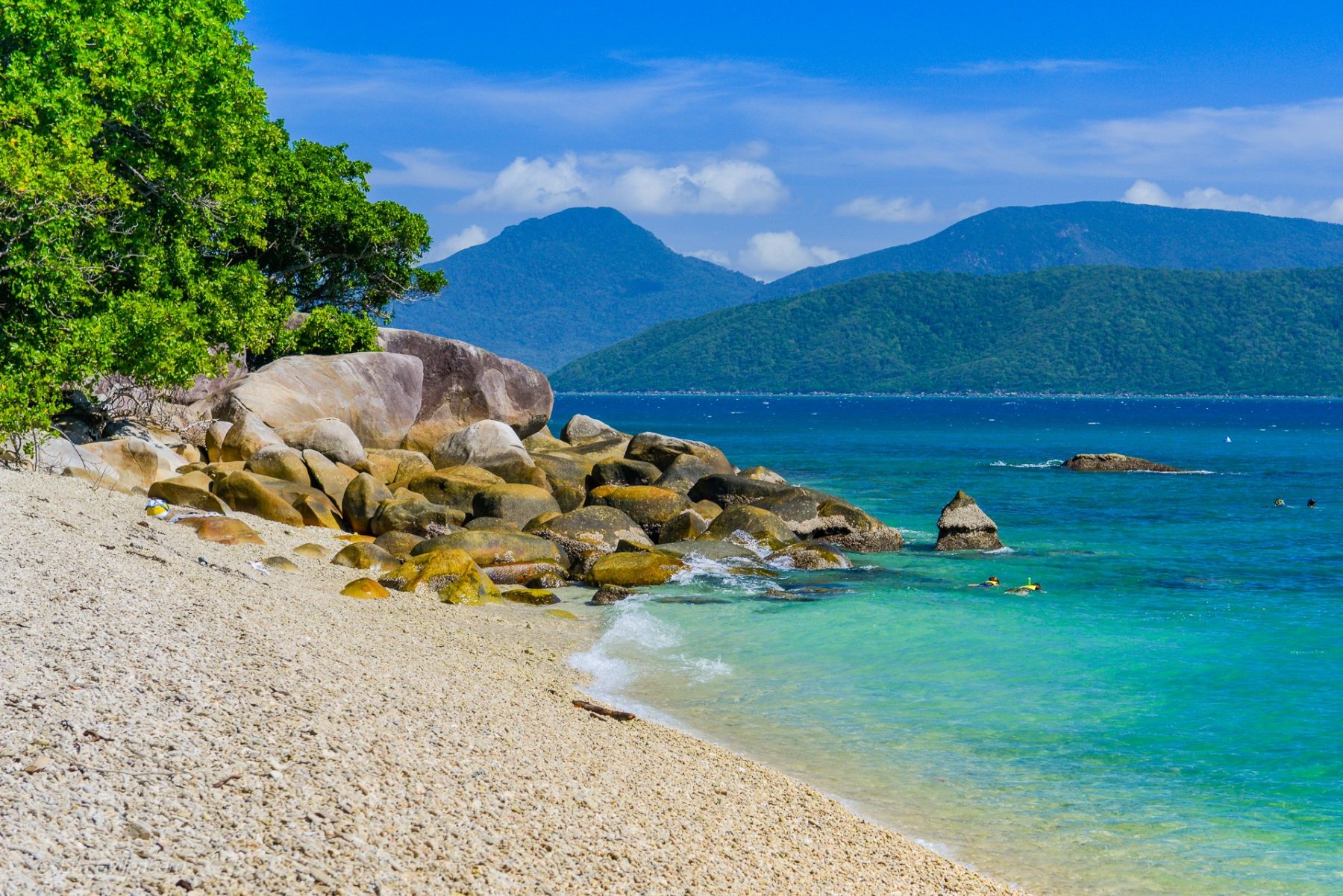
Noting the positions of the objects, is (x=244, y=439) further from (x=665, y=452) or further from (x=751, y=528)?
(x=751, y=528)

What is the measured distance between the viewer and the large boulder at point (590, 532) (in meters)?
21.3

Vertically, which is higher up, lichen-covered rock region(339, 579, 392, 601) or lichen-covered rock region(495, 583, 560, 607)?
lichen-covered rock region(339, 579, 392, 601)

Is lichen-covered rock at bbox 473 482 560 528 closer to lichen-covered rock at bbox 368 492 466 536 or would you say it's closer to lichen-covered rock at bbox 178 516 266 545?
lichen-covered rock at bbox 368 492 466 536

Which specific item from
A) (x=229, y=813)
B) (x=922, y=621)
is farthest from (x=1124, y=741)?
(x=229, y=813)

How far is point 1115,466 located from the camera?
167 feet

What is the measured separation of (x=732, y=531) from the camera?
24.0 metres

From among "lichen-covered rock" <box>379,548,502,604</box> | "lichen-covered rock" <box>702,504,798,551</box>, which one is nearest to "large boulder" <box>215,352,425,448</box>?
"lichen-covered rock" <box>379,548,502,604</box>

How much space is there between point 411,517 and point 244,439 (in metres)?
5.13

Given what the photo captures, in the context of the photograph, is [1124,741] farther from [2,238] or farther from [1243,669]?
[2,238]

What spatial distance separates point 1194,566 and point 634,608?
47.3 ft

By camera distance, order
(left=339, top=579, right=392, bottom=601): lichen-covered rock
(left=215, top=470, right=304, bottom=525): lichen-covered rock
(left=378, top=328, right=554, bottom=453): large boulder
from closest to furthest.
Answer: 1. (left=339, top=579, right=392, bottom=601): lichen-covered rock
2. (left=215, top=470, right=304, bottom=525): lichen-covered rock
3. (left=378, top=328, right=554, bottom=453): large boulder

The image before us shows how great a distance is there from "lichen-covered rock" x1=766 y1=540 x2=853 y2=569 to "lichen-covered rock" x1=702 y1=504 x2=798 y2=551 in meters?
0.55

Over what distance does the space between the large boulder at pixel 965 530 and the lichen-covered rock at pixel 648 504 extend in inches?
256

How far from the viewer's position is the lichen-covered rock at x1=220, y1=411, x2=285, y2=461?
2456 cm
